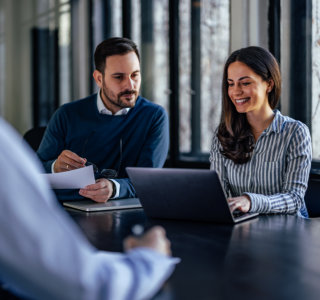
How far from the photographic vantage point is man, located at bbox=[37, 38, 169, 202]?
2396 mm

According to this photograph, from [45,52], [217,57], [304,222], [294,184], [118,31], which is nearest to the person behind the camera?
[304,222]

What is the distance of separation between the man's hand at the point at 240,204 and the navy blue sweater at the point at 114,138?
29.5 inches

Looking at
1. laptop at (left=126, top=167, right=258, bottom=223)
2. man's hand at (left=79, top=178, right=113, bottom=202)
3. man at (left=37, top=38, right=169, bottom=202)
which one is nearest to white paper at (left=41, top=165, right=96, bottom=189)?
man's hand at (left=79, top=178, right=113, bottom=202)

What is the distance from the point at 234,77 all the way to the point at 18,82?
16.5 ft

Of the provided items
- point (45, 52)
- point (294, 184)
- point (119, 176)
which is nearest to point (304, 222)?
point (294, 184)

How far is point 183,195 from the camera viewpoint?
149 cm

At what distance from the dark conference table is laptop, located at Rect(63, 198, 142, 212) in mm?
74

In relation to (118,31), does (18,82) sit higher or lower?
lower

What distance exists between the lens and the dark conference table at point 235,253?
2.86 feet

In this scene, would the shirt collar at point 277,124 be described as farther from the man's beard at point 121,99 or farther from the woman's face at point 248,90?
the man's beard at point 121,99

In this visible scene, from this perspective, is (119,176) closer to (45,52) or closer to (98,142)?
(98,142)

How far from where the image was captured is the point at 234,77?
83.4 inches

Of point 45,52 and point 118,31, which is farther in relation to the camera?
point 45,52

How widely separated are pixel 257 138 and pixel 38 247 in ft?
5.48
